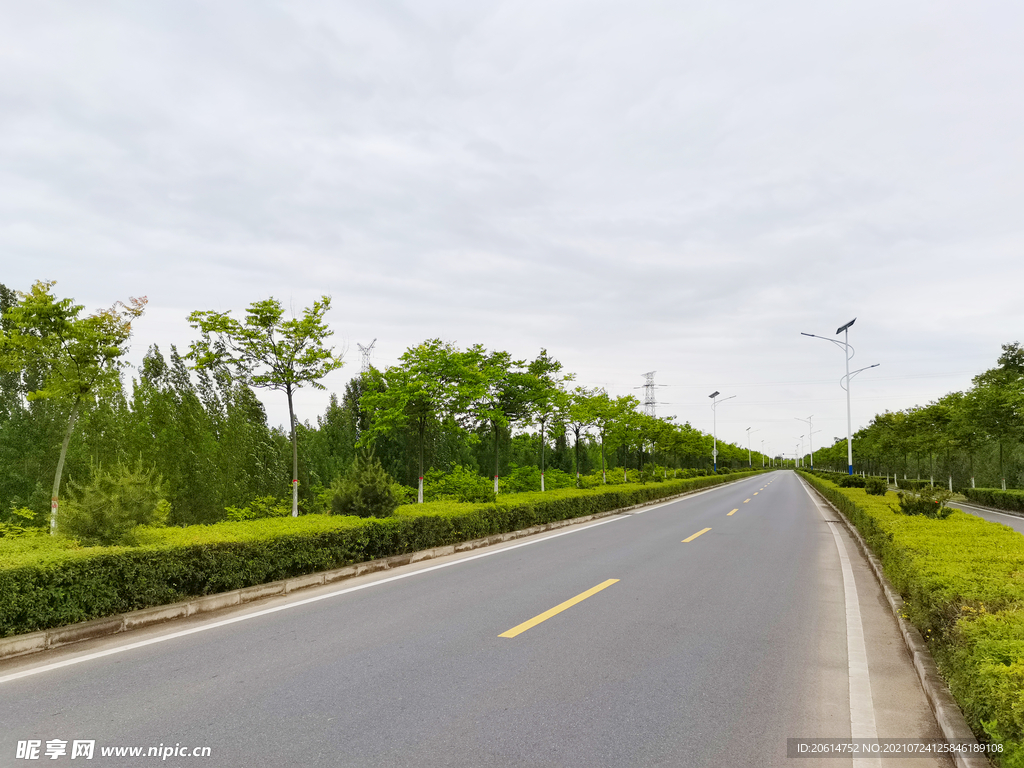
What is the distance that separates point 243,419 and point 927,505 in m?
41.3

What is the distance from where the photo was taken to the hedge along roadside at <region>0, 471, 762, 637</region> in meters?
5.32

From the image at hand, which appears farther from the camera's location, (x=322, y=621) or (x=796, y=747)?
(x=322, y=621)

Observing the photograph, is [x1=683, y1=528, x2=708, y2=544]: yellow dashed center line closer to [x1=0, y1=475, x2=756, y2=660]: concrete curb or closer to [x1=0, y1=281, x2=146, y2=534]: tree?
[x1=0, y1=475, x2=756, y2=660]: concrete curb

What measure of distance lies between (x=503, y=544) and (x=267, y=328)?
7.39m

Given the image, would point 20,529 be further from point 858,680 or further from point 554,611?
point 858,680

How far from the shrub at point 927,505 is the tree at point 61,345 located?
18.9 m

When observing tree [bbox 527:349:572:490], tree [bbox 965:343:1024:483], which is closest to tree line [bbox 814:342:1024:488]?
tree [bbox 965:343:1024:483]

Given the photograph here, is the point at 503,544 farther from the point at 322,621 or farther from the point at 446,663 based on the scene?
the point at 446,663

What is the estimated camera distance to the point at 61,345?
47.0ft

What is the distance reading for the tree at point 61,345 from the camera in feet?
45.3

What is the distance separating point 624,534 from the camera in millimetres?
14406

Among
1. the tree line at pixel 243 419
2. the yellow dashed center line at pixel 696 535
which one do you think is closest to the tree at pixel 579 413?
the tree line at pixel 243 419

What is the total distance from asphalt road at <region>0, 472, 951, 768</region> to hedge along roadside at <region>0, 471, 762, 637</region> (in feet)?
1.53

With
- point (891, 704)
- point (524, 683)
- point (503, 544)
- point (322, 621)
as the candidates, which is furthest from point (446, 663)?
point (503, 544)
